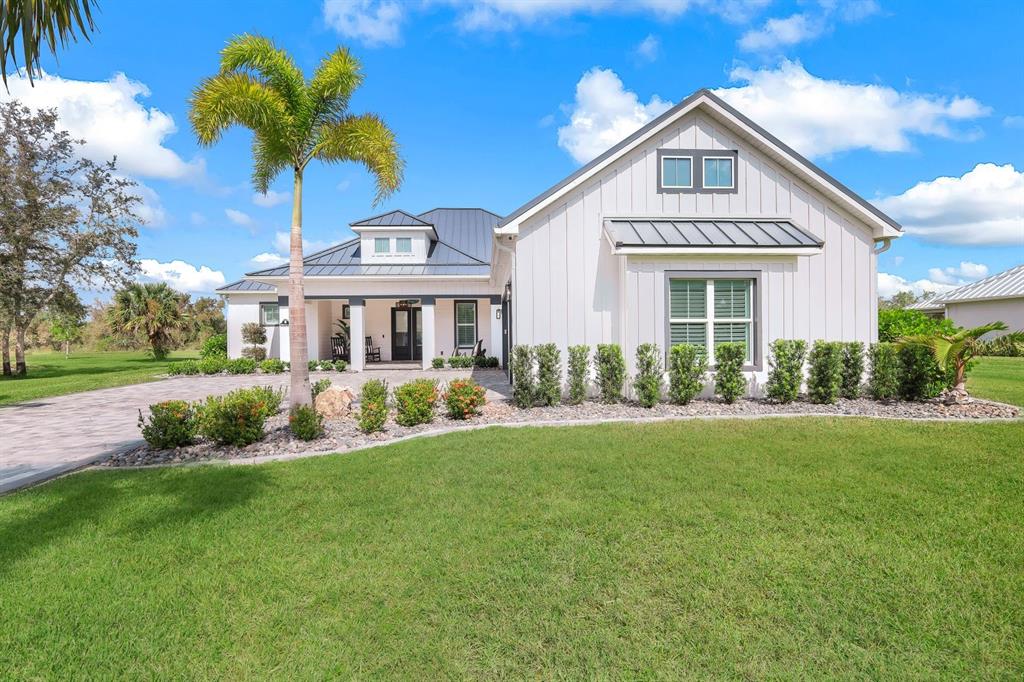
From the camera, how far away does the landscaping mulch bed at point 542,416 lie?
6.41 m

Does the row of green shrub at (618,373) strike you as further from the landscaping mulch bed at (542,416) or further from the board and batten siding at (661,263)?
the board and batten siding at (661,263)

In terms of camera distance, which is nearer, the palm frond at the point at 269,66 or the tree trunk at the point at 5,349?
the palm frond at the point at 269,66

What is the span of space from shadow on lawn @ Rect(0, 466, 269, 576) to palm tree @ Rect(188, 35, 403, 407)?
2.34 m

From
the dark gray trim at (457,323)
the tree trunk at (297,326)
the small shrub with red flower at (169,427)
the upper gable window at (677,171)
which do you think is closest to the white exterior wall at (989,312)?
the upper gable window at (677,171)

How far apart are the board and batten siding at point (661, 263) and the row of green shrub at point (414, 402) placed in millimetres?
2130

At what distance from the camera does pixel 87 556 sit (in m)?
3.55

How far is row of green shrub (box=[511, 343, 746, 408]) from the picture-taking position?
8742 mm

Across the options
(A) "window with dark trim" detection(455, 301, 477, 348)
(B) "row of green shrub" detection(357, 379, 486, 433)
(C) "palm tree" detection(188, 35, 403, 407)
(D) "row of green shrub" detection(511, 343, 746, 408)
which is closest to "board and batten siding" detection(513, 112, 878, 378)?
(D) "row of green shrub" detection(511, 343, 746, 408)

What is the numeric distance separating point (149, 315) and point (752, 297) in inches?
1139

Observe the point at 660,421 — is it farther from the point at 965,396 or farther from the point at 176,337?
the point at 176,337

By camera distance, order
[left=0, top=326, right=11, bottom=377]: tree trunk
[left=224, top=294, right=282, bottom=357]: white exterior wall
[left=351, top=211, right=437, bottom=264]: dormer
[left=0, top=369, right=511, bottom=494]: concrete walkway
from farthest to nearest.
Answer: [left=224, top=294, right=282, bottom=357]: white exterior wall
[left=0, top=326, right=11, bottom=377]: tree trunk
[left=351, top=211, right=437, bottom=264]: dormer
[left=0, top=369, right=511, bottom=494]: concrete walkway

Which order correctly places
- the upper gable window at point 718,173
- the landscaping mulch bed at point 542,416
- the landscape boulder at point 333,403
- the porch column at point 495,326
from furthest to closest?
the porch column at point 495,326, the upper gable window at point 718,173, the landscape boulder at point 333,403, the landscaping mulch bed at point 542,416

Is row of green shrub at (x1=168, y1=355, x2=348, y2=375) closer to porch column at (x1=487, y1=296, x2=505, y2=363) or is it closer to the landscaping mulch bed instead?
porch column at (x1=487, y1=296, x2=505, y2=363)

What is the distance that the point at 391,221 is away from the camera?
64.0 feet
